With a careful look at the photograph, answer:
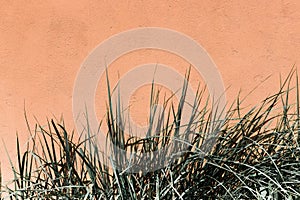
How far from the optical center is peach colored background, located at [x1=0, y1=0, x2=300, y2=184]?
314 cm

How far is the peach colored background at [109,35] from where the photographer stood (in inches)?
124

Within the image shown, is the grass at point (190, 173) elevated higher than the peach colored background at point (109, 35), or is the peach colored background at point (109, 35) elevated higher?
the peach colored background at point (109, 35)

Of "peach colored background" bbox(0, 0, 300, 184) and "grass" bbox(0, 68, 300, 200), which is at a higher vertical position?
"peach colored background" bbox(0, 0, 300, 184)

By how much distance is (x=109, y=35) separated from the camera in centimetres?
321

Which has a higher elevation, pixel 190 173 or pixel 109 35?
pixel 109 35

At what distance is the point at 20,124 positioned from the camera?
3.26 meters

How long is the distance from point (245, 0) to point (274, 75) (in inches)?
15.7

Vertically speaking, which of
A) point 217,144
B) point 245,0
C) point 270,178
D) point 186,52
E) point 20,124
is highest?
point 245,0

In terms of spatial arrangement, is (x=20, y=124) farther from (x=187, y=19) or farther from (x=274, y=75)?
(x=274, y=75)

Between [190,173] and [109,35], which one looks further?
[109,35]

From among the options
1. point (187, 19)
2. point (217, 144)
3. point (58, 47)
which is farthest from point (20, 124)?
point (217, 144)

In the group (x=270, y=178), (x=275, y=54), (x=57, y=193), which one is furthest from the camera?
(x=275, y=54)

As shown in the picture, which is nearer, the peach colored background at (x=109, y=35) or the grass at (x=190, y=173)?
the grass at (x=190, y=173)

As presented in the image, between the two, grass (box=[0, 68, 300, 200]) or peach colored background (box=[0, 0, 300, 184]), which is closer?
grass (box=[0, 68, 300, 200])
